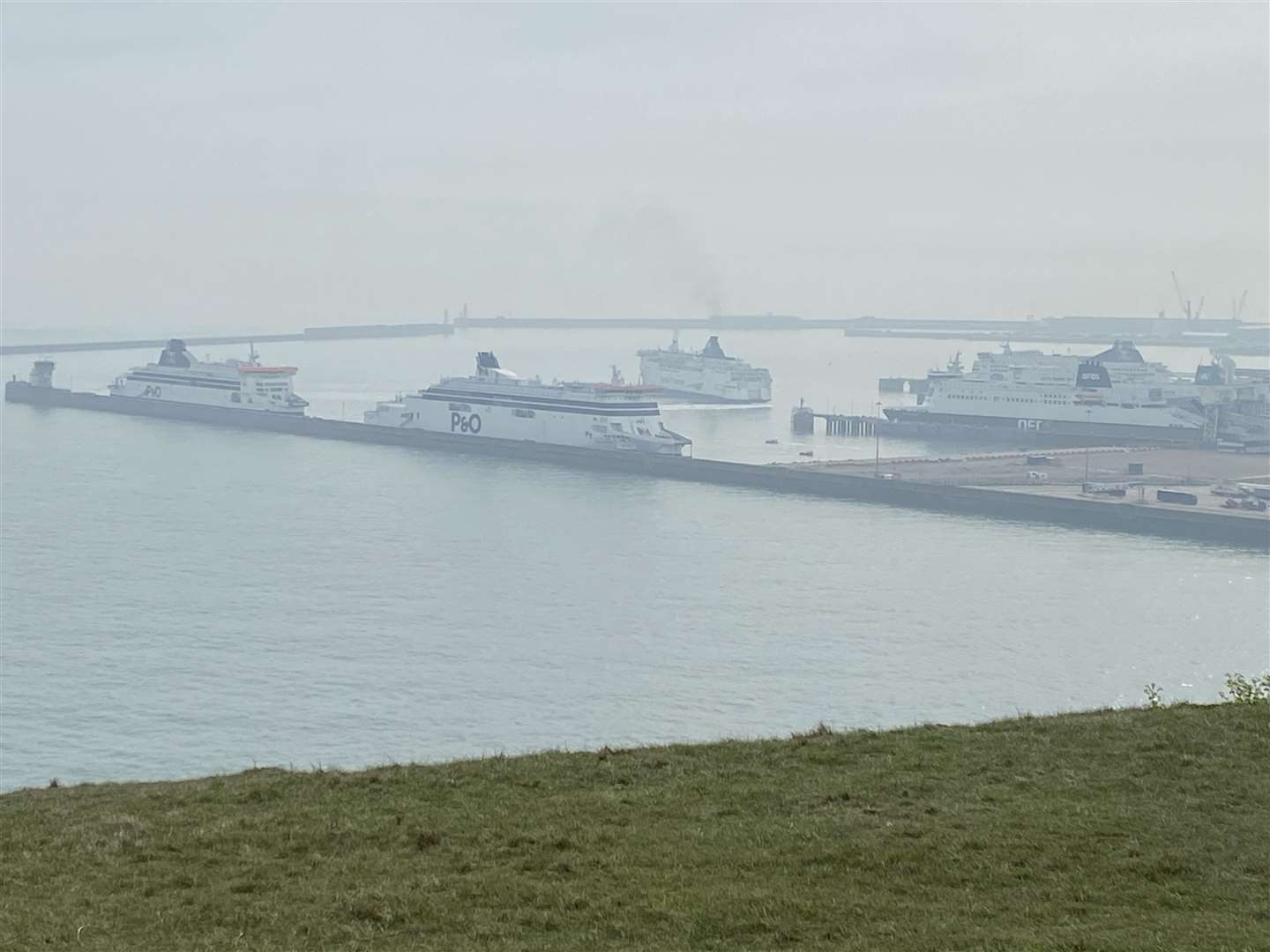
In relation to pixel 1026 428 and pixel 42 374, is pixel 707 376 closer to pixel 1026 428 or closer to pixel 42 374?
pixel 1026 428

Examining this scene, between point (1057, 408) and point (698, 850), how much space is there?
135 feet

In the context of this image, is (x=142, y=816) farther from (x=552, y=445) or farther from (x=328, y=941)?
(x=552, y=445)

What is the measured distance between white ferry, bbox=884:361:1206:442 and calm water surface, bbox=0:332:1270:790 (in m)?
16.5

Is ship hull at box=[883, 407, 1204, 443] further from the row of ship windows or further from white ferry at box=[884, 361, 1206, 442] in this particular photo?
the row of ship windows

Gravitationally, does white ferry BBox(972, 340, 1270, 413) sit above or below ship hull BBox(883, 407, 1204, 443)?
above

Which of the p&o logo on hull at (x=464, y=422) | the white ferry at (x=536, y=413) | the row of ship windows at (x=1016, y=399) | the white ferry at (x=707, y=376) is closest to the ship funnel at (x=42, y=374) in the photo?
the white ferry at (x=536, y=413)

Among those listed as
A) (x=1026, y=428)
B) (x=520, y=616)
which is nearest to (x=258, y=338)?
(x=1026, y=428)

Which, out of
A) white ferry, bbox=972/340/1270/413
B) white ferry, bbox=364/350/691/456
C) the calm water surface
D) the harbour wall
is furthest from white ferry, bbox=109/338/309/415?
white ferry, bbox=972/340/1270/413

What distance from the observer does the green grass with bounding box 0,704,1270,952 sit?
3.37m

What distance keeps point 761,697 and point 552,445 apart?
23.1 m

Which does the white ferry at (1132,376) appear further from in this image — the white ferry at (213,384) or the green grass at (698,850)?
the green grass at (698,850)

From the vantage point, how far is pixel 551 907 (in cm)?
355

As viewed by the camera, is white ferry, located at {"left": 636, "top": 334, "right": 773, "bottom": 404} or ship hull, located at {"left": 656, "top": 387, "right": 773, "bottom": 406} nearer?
ship hull, located at {"left": 656, "top": 387, "right": 773, "bottom": 406}

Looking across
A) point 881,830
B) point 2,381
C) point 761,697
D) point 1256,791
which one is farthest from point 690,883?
point 2,381
